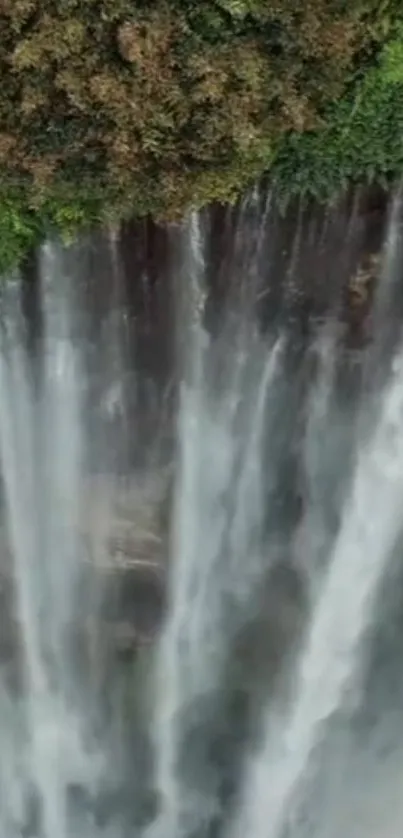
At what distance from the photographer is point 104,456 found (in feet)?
19.7

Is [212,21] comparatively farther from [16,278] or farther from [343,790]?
[343,790]

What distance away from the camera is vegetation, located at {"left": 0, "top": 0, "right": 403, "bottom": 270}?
4.20 metres

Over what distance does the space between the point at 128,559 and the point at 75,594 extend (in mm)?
445

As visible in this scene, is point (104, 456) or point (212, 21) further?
point (104, 456)

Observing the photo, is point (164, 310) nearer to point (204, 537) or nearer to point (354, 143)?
point (354, 143)

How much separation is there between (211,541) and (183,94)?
2.76 metres

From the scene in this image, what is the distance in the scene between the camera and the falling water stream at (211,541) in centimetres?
542

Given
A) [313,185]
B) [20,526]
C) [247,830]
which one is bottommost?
[247,830]

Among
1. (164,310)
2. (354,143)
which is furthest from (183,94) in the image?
(164,310)

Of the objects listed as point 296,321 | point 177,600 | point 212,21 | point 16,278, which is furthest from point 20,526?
point 212,21

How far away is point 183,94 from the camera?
428 cm

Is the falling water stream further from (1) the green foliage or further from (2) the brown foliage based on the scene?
(2) the brown foliage

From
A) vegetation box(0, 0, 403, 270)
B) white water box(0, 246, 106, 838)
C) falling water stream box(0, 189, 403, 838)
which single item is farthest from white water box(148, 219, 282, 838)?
vegetation box(0, 0, 403, 270)

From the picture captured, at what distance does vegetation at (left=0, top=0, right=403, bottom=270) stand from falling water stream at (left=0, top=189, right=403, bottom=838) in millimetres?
487
